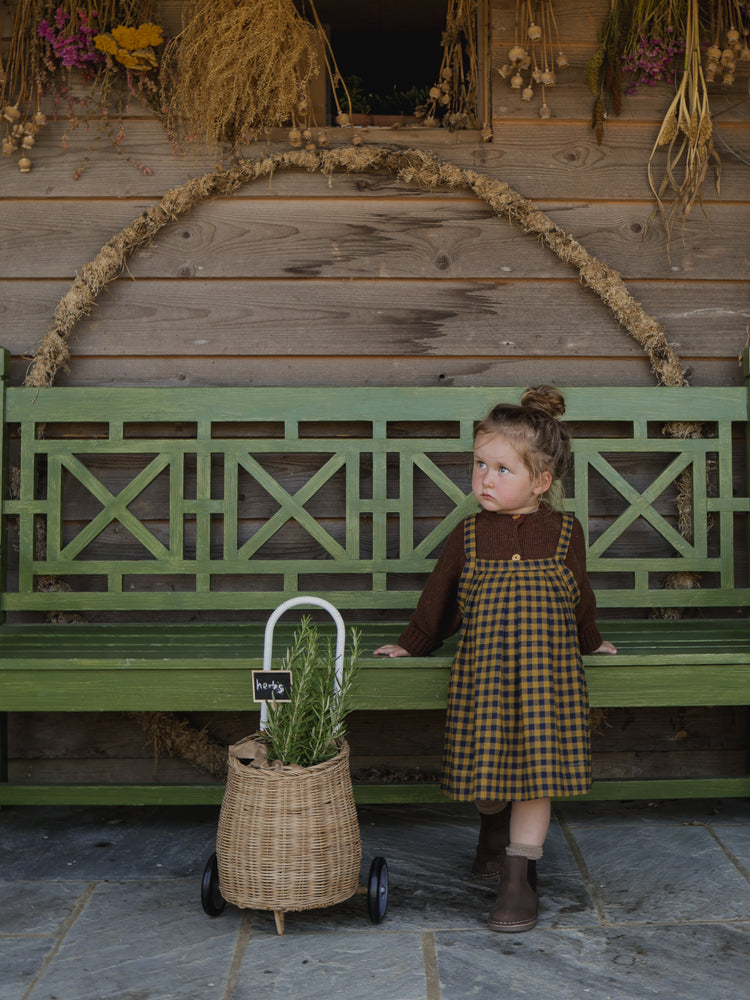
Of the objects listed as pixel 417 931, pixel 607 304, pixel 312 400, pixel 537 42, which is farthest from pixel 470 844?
pixel 537 42

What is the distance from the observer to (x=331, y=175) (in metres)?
3.04

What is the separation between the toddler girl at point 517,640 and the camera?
207 cm

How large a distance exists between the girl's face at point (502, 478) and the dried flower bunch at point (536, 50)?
1397 mm

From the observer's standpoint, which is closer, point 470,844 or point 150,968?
point 150,968

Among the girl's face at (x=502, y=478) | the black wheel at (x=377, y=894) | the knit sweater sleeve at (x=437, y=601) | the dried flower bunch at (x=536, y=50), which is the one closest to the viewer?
the black wheel at (x=377, y=894)

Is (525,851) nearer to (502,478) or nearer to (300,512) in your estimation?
(502,478)

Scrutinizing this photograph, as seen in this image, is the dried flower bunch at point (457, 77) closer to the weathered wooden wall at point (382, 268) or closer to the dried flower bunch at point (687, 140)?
the weathered wooden wall at point (382, 268)

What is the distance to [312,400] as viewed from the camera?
9.44 ft

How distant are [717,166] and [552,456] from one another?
148 centimetres

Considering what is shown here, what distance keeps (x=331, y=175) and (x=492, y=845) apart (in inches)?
80.6

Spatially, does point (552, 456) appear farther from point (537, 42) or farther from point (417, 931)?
point (537, 42)

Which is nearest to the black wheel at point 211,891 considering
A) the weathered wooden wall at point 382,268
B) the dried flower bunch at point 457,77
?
the weathered wooden wall at point 382,268

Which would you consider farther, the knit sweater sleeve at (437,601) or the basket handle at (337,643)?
the knit sweater sleeve at (437,601)

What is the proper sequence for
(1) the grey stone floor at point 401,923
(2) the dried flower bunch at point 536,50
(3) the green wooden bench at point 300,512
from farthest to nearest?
(2) the dried flower bunch at point 536,50, (3) the green wooden bench at point 300,512, (1) the grey stone floor at point 401,923
